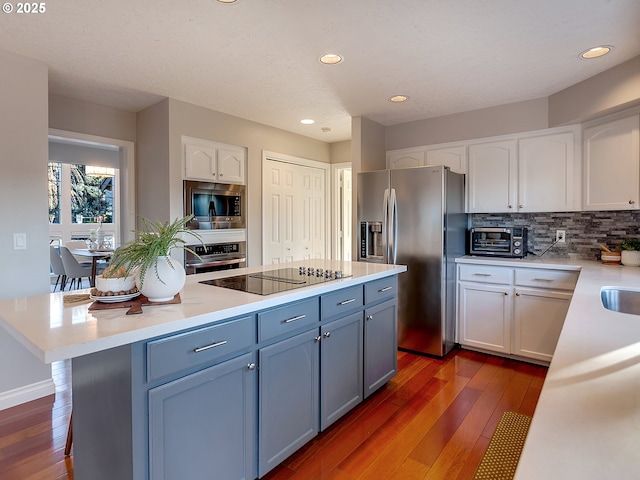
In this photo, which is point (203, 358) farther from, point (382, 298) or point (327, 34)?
point (327, 34)

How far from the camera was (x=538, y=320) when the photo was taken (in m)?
3.17

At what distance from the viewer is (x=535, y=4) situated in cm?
193

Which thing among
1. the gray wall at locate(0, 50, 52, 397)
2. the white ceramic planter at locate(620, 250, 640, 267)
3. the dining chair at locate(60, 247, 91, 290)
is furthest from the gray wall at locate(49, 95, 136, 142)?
the white ceramic planter at locate(620, 250, 640, 267)

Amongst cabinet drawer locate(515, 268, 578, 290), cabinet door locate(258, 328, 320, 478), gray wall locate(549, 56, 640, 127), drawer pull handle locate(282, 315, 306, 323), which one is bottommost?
cabinet door locate(258, 328, 320, 478)

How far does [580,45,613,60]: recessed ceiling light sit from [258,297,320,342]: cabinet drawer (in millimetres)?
2409

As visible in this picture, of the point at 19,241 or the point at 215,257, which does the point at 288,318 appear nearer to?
the point at 19,241

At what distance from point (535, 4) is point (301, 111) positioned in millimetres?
2311

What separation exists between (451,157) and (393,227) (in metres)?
1.02

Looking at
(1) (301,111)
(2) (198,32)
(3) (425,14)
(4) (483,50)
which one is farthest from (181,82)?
(4) (483,50)

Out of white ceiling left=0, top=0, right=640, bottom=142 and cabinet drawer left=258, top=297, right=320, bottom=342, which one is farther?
white ceiling left=0, top=0, right=640, bottom=142

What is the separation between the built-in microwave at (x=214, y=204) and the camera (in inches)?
144

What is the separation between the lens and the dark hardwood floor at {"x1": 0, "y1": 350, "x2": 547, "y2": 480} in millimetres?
1901

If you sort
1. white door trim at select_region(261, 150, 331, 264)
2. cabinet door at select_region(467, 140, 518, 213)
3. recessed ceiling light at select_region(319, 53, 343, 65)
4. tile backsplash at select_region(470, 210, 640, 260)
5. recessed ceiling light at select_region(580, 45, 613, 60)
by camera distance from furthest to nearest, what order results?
white door trim at select_region(261, 150, 331, 264) → cabinet door at select_region(467, 140, 518, 213) → tile backsplash at select_region(470, 210, 640, 260) → recessed ceiling light at select_region(319, 53, 343, 65) → recessed ceiling light at select_region(580, 45, 613, 60)

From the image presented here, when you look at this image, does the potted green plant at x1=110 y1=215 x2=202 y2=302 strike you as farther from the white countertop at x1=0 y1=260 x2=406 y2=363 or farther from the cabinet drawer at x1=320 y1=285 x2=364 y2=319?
the cabinet drawer at x1=320 y1=285 x2=364 y2=319
